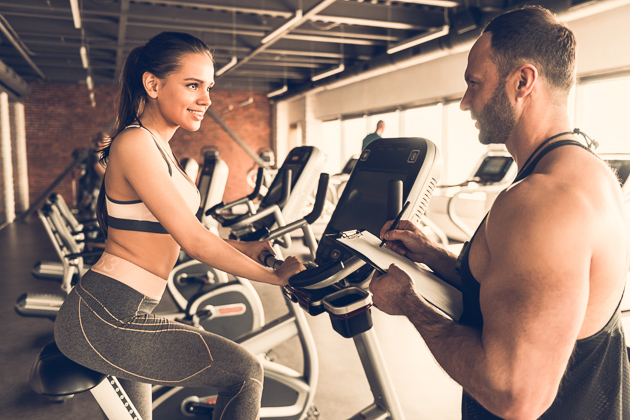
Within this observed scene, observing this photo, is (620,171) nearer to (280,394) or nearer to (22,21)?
(280,394)

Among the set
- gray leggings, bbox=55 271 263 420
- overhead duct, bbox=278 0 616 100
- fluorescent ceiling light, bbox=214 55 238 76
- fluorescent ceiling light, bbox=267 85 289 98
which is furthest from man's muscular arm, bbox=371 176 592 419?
fluorescent ceiling light, bbox=267 85 289 98

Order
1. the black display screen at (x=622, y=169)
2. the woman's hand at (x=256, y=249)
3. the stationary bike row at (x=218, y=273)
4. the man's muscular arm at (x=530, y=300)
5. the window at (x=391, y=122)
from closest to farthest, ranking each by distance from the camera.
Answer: the man's muscular arm at (x=530, y=300) → the woman's hand at (x=256, y=249) → the stationary bike row at (x=218, y=273) → the black display screen at (x=622, y=169) → the window at (x=391, y=122)

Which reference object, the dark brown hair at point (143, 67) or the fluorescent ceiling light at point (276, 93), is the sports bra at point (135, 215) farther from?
the fluorescent ceiling light at point (276, 93)

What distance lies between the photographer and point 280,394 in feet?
7.98

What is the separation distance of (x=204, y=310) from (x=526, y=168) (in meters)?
2.56

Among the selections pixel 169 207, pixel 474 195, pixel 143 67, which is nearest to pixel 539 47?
pixel 169 207

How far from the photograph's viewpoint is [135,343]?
4.18 feet

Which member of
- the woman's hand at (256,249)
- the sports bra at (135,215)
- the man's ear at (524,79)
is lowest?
the woman's hand at (256,249)

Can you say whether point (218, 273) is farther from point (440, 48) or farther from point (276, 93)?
point (276, 93)

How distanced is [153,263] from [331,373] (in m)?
1.90

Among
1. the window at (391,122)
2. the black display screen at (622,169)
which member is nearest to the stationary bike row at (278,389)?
the black display screen at (622,169)

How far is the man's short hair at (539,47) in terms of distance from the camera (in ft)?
3.25

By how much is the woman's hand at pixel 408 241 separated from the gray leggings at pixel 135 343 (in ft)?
1.70

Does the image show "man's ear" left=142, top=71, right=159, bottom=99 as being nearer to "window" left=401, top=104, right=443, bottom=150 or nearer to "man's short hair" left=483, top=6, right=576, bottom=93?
"man's short hair" left=483, top=6, right=576, bottom=93
